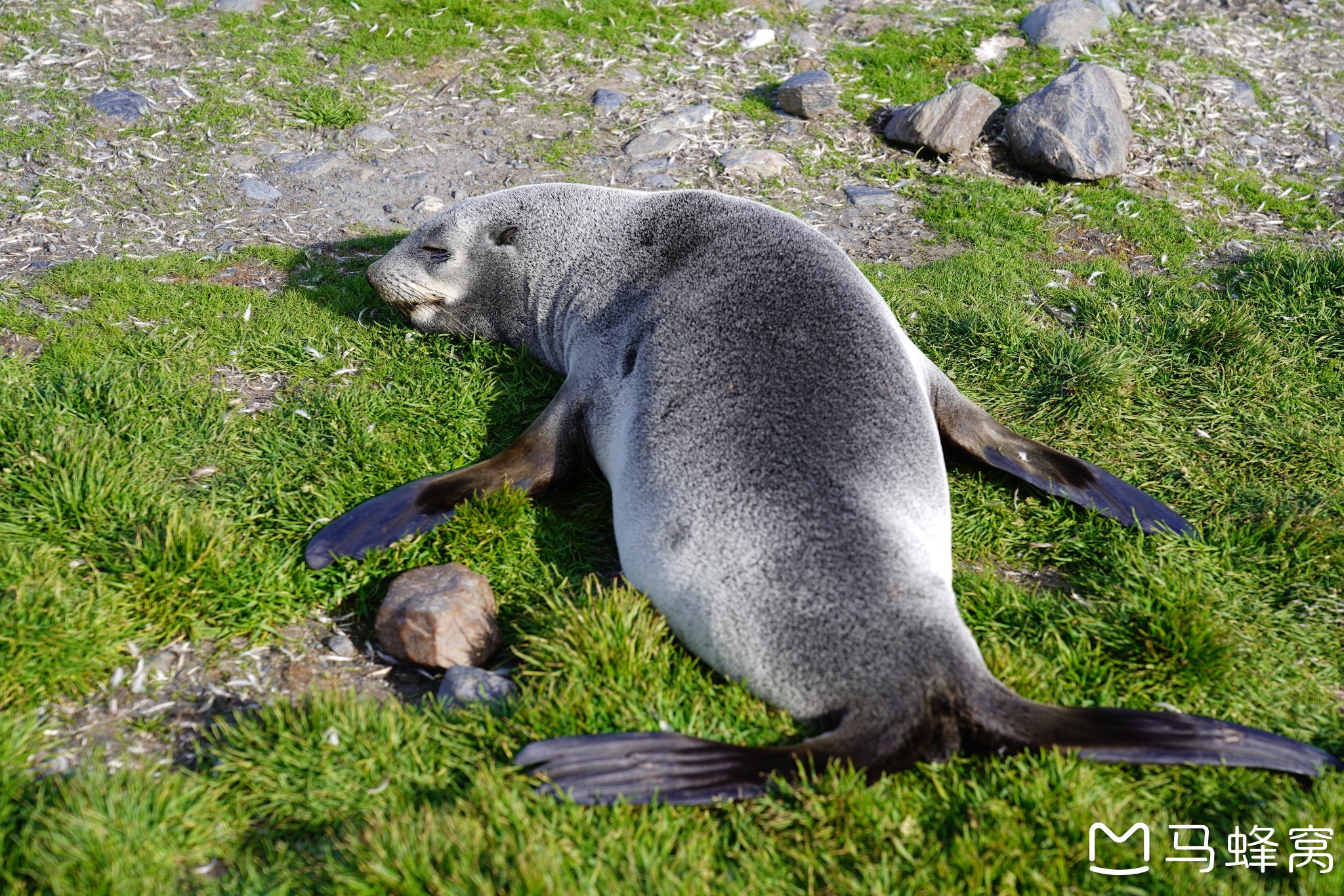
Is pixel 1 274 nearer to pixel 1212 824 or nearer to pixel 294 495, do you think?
pixel 294 495

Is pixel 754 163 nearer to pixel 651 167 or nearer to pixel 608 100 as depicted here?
pixel 651 167

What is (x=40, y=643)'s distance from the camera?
3.39m

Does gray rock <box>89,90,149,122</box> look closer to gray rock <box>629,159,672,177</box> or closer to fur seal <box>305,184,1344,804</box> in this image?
fur seal <box>305,184,1344,804</box>

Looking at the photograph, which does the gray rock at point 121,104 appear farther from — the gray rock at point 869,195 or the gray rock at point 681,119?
A: the gray rock at point 869,195

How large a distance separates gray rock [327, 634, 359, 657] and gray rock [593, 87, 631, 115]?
5369 mm

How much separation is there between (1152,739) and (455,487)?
9.20ft

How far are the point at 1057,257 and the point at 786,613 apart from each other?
4.29 metres

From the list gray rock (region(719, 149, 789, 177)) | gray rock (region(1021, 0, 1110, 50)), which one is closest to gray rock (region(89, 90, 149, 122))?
gray rock (region(719, 149, 789, 177))

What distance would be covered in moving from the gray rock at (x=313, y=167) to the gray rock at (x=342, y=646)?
444 cm

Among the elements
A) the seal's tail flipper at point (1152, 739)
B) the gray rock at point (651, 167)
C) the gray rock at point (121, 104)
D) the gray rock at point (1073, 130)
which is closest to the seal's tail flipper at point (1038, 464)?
the seal's tail flipper at point (1152, 739)

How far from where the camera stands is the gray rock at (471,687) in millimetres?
3467

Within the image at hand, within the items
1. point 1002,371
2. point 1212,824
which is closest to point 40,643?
point 1212,824

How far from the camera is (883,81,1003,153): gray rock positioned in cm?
764

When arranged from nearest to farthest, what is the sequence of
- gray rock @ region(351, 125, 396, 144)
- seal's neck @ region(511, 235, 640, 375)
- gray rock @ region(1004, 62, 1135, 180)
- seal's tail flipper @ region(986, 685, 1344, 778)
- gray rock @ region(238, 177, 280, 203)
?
1. seal's tail flipper @ region(986, 685, 1344, 778)
2. seal's neck @ region(511, 235, 640, 375)
3. gray rock @ region(238, 177, 280, 203)
4. gray rock @ region(1004, 62, 1135, 180)
5. gray rock @ region(351, 125, 396, 144)
